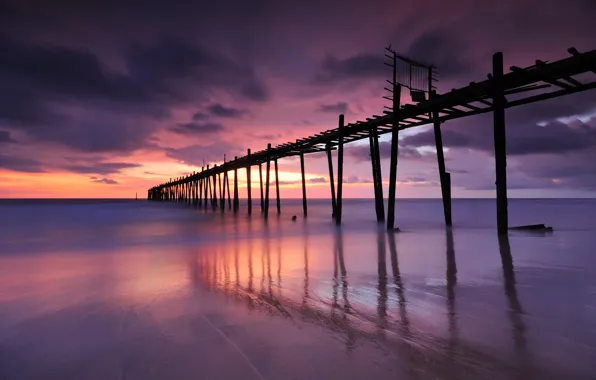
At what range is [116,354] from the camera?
120 inches

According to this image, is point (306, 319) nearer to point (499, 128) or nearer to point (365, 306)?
point (365, 306)

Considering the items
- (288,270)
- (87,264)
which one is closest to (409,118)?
(288,270)

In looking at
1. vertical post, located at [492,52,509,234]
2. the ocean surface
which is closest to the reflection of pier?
the ocean surface

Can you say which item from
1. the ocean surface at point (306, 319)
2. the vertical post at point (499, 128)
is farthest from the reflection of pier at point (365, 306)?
the vertical post at point (499, 128)

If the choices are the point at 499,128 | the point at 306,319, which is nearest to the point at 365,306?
the point at 306,319

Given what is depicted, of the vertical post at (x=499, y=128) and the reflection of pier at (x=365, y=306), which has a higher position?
the vertical post at (x=499, y=128)

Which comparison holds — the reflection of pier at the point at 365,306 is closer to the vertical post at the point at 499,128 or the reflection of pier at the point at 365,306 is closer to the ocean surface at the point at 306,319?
the ocean surface at the point at 306,319

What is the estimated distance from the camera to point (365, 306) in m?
4.24

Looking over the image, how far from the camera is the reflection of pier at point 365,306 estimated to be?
286 cm

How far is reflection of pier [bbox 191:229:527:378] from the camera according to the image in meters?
2.86

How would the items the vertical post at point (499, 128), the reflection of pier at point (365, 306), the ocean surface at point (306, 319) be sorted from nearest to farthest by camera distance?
1. the ocean surface at point (306, 319)
2. the reflection of pier at point (365, 306)
3. the vertical post at point (499, 128)

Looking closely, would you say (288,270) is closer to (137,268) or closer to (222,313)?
(222,313)

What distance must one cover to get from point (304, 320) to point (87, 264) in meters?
7.04

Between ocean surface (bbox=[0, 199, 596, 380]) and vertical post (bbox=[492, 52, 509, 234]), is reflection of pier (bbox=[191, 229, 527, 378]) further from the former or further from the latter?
vertical post (bbox=[492, 52, 509, 234])
